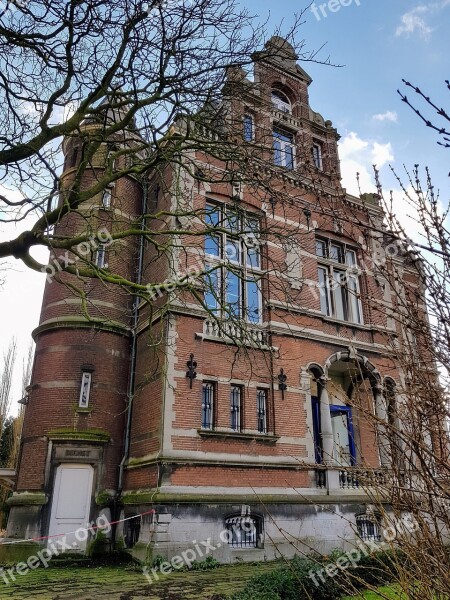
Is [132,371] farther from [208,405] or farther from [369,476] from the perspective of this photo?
[369,476]

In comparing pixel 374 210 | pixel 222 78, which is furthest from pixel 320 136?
pixel 222 78

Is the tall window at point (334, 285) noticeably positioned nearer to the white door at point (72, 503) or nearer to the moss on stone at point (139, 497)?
the moss on stone at point (139, 497)

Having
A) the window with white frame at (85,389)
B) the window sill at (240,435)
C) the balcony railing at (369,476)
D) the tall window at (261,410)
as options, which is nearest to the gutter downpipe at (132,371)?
the window with white frame at (85,389)

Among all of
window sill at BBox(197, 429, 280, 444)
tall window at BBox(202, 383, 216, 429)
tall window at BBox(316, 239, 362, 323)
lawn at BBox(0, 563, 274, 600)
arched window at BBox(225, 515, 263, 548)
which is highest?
tall window at BBox(316, 239, 362, 323)

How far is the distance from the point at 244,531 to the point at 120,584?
363 cm

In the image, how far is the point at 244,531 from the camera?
36.1 feet

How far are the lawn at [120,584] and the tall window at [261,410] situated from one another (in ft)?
10.9

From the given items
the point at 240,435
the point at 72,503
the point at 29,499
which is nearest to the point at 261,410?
the point at 240,435

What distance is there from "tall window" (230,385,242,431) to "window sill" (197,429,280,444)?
30cm

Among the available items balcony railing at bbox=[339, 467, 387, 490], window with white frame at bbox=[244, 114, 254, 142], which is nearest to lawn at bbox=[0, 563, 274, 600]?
balcony railing at bbox=[339, 467, 387, 490]

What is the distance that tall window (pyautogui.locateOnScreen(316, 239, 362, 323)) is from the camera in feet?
50.8

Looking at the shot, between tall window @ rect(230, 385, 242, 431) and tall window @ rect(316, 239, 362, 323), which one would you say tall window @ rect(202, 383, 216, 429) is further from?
tall window @ rect(316, 239, 362, 323)

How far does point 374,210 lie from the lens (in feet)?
56.7

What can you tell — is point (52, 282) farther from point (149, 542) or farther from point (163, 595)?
point (163, 595)
